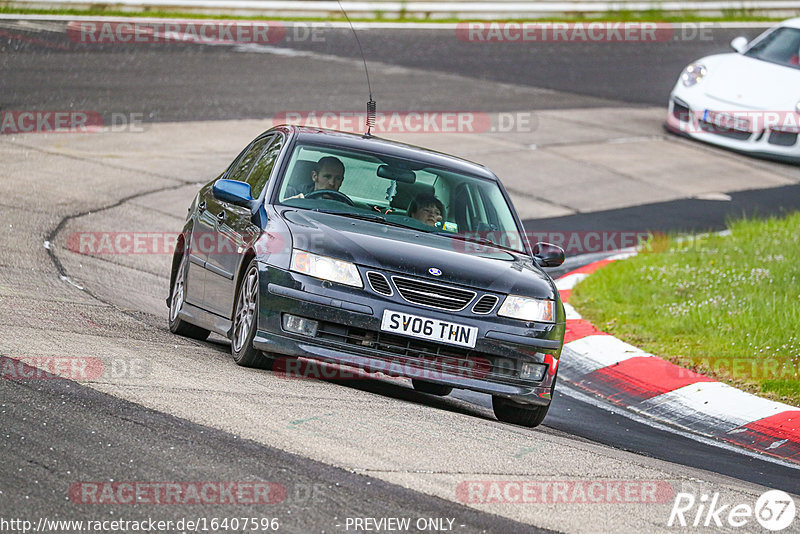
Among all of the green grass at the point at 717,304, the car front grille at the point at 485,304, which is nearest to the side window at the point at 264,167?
the car front grille at the point at 485,304

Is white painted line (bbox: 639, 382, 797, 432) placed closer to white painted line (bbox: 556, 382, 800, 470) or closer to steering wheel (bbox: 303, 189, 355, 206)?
white painted line (bbox: 556, 382, 800, 470)

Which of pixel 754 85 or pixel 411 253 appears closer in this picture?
pixel 411 253

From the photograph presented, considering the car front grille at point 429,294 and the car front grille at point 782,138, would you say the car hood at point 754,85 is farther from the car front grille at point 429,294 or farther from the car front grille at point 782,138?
the car front grille at point 429,294

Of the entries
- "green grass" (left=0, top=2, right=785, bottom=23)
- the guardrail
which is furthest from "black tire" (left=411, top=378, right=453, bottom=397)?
the guardrail

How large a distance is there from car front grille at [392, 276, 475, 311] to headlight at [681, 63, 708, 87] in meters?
12.8

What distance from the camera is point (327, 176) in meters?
8.28

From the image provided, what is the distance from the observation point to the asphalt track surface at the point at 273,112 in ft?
17.2

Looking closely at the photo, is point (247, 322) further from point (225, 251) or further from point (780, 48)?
point (780, 48)

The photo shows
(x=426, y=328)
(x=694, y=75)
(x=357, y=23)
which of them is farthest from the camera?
(x=357, y=23)

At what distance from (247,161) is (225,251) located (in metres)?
1.19

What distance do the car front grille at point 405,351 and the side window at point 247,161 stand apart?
2.10 metres

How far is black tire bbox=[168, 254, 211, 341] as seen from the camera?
892 centimetres

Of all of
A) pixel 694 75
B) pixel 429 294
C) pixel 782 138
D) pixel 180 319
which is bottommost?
pixel 782 138

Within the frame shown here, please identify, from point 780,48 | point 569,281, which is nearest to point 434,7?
point 780,48
